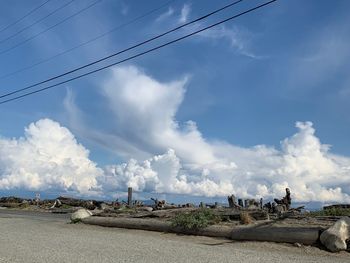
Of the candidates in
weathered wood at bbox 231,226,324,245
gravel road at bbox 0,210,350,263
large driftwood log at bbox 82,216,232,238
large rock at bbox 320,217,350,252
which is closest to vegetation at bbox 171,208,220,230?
large driftwood log at bbox 82,216,232,238

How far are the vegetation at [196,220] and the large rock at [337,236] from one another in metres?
5.09

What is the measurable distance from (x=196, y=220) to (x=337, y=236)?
599cm

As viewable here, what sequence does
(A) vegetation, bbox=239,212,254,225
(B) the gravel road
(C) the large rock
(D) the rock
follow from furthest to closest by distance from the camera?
(D) the rock
(A) vegetation, bbox=239,212,254,225
(C) the large rock
(B) the gravel road

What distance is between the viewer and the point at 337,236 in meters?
14.4

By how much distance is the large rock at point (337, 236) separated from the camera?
1441 centimetres

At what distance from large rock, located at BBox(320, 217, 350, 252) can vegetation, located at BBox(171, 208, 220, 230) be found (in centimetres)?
509

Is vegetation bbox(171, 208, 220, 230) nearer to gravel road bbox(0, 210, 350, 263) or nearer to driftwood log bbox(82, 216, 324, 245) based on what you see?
driftwood log bbox(82, 216, 324, 245)

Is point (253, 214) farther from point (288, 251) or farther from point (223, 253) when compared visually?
point (223, 253)

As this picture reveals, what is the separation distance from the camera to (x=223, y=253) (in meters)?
13.5

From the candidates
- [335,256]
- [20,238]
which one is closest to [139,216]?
[20,238]

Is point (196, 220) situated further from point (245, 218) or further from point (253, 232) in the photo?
point (253, 232)

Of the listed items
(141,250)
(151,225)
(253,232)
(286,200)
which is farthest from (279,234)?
(286,200)

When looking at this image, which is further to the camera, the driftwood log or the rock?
the rock

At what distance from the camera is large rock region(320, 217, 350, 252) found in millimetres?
14406
